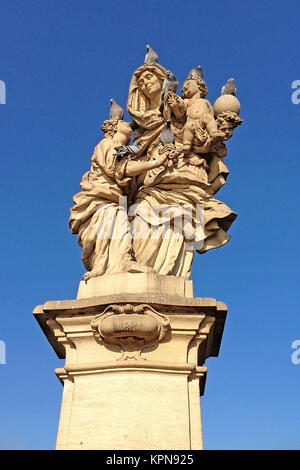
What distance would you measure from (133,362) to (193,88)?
14.7 feet

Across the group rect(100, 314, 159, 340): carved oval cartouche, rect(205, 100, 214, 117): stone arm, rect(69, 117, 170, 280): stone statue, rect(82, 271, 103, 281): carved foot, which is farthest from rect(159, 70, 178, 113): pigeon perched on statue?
rect(100, 314, 159, 340): carved oval cartouche

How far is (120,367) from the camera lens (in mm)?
6598

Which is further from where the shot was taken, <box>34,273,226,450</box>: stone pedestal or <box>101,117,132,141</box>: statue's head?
<box>101,117,132,141</box>: statue's head

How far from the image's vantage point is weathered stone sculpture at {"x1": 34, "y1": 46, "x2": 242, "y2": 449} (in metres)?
6.40

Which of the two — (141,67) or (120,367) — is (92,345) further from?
(141,67)

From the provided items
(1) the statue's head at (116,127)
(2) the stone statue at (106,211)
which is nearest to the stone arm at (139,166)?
(2) the stone statue at (106,211)

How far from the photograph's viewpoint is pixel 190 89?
8.84 metres

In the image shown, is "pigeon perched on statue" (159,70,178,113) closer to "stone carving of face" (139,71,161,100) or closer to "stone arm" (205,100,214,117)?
"stone carving of face" (139,71,161,100)

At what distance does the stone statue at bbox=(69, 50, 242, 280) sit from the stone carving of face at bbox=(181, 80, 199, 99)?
A: 302mm

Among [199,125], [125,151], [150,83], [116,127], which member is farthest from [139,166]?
[150,83]
